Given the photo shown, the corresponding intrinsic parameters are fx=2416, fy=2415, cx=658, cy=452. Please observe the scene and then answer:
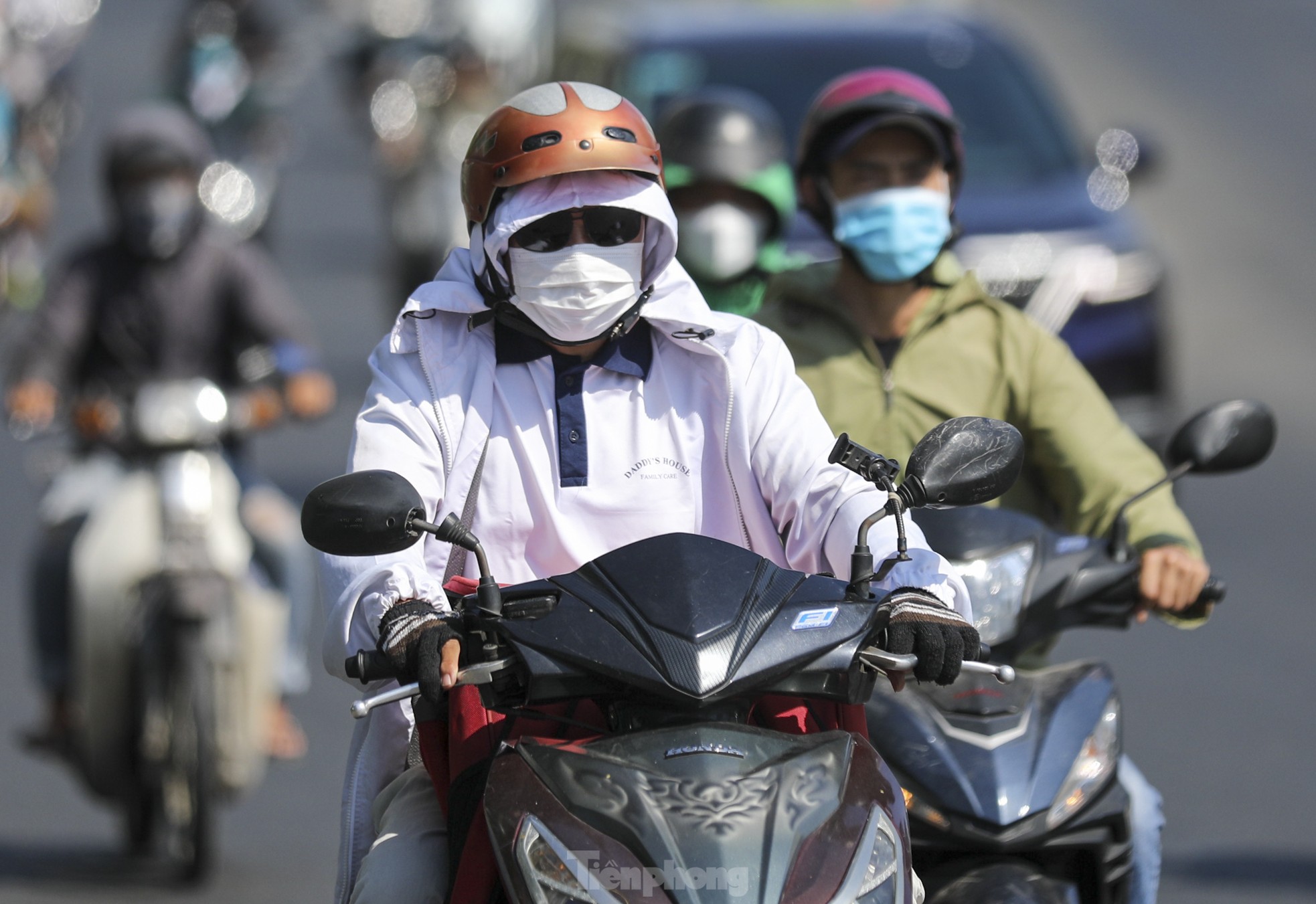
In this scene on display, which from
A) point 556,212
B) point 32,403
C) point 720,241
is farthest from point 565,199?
point 32,403

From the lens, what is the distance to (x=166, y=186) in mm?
7969

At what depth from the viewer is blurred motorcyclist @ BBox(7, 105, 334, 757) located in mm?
7492

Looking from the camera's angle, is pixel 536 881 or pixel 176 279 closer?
pixel 536 881

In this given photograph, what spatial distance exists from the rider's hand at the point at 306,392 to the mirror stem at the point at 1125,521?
3.64m

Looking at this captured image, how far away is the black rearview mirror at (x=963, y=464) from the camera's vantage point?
11.3ft

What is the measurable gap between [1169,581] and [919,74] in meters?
6.90

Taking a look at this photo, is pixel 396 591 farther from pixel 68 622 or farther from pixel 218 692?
pixel 68 622

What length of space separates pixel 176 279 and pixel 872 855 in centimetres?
534

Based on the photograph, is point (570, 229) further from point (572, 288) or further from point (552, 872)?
point (552, 872)

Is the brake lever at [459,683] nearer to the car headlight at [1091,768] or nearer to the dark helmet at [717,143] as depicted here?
the car headlight at [1091,768]

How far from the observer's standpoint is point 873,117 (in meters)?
5.17

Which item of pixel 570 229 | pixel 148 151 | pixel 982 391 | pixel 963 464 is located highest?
pixel 148 151

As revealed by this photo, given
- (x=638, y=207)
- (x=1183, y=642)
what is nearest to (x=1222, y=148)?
(x=1183, y=642)

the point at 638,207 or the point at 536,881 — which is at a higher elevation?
the point at 638,207
